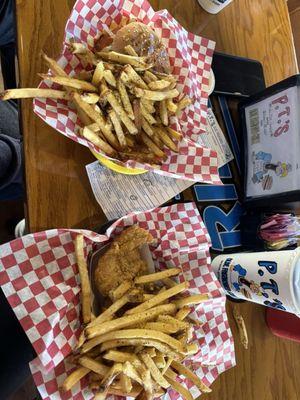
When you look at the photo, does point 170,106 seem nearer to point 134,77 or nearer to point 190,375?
point 134,77

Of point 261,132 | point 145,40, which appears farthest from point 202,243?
point 145,40

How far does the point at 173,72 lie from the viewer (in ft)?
3.77

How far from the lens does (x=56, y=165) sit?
42.3 inches

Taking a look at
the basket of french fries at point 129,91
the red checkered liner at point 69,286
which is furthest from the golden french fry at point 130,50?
the red checkered liner at point 69,286

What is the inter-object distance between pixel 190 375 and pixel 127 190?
1.68 ft

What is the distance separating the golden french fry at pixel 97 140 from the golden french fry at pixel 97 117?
17mm

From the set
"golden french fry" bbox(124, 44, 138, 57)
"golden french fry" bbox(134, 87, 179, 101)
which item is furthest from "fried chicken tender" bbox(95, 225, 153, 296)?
"golden french fry" bbox(124, 44, 138, 57)

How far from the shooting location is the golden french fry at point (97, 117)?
915 millimetres

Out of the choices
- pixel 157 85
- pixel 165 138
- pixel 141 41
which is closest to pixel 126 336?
pixel 165 138

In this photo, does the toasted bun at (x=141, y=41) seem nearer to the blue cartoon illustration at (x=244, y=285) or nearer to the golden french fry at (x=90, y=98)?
the golden french fry at (x=90, y=98)

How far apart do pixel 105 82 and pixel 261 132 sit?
56 cm

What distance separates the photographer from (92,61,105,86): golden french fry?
94 centimetres

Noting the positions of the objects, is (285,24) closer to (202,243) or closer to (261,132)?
(261,132)

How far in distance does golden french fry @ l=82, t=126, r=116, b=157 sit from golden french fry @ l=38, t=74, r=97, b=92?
102mm
